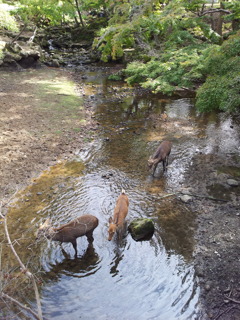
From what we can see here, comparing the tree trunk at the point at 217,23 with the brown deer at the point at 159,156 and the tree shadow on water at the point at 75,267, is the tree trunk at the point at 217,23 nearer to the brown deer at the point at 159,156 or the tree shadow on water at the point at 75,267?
the brown deer at the point at 159,156

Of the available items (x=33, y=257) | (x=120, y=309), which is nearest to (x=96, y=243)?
(x=33, y=257)

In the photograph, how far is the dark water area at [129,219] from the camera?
207 inches

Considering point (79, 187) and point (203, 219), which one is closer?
point (203, 219)

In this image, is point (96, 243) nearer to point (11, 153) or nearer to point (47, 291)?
point (47, 291)

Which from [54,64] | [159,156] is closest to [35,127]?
[159,156]

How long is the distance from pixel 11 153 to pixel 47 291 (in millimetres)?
6196

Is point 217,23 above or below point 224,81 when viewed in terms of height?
above

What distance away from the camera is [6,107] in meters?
14.6

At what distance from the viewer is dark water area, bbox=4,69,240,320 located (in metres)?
5.25

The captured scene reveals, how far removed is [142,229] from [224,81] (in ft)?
16.6

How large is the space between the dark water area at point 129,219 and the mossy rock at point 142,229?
14 centimetres

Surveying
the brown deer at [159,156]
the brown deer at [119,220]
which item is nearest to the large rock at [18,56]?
the brown deer at [159,156]

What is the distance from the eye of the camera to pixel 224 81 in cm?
859

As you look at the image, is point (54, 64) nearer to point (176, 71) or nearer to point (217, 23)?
point (217, 23)
